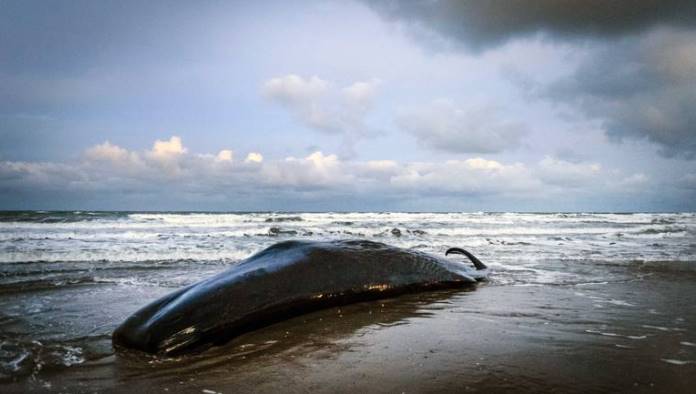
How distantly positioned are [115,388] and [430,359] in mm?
1824

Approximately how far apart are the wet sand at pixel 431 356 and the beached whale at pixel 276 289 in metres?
0.12

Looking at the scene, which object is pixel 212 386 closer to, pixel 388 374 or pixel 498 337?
pixel 388 374

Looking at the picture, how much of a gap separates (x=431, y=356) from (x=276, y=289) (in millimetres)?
1323

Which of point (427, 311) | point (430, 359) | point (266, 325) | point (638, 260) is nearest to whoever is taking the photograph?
point (430, 359)

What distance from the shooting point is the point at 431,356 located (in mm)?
2867

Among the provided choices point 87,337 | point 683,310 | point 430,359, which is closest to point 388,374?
point 430,359

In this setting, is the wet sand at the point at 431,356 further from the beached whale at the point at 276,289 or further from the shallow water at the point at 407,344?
the beached whale at the point at 276,289

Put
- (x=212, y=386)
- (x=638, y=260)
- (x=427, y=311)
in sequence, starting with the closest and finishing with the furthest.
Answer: (x=212, y=386) → (x=427, y=311) → (x=638, y=260)

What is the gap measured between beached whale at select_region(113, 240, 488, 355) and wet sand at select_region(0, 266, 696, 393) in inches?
4.6

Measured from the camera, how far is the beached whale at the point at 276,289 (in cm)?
296

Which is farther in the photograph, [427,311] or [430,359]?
[427,311]

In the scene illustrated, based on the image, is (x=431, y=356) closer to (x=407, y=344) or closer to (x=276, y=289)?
(x=407, y=344)

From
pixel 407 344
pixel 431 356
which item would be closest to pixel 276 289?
pixel 407 344

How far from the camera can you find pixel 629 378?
242 cm
